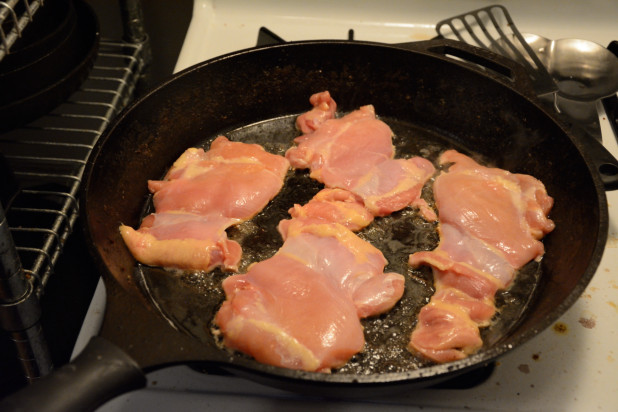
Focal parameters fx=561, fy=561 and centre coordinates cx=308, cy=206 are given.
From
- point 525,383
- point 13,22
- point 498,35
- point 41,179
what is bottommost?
point 41,179

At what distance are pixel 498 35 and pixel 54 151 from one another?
4.34 feet

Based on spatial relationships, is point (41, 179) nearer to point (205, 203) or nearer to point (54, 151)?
point (54, 151)

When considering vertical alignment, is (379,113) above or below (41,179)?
above

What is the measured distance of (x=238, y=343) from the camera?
884 mm

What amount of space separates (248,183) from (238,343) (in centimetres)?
37

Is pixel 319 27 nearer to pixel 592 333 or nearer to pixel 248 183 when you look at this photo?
pixel 248 183

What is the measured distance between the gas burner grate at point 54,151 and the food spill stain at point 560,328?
1.01m

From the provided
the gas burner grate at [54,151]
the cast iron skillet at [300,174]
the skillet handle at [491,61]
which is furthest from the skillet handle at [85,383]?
the skillet handle at [491,61]

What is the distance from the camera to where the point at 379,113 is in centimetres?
136

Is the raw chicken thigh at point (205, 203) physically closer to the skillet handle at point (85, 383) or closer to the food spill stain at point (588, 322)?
the skillet handle at point (85, 383)

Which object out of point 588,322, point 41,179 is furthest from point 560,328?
point 41,179

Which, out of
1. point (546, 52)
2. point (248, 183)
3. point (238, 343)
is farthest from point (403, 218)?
point (546, 52)

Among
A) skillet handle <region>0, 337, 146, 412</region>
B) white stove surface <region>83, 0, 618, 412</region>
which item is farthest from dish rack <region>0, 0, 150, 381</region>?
skillet handle <region>0, 337, 146, 412</region>

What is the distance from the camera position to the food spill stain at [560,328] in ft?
3.17
